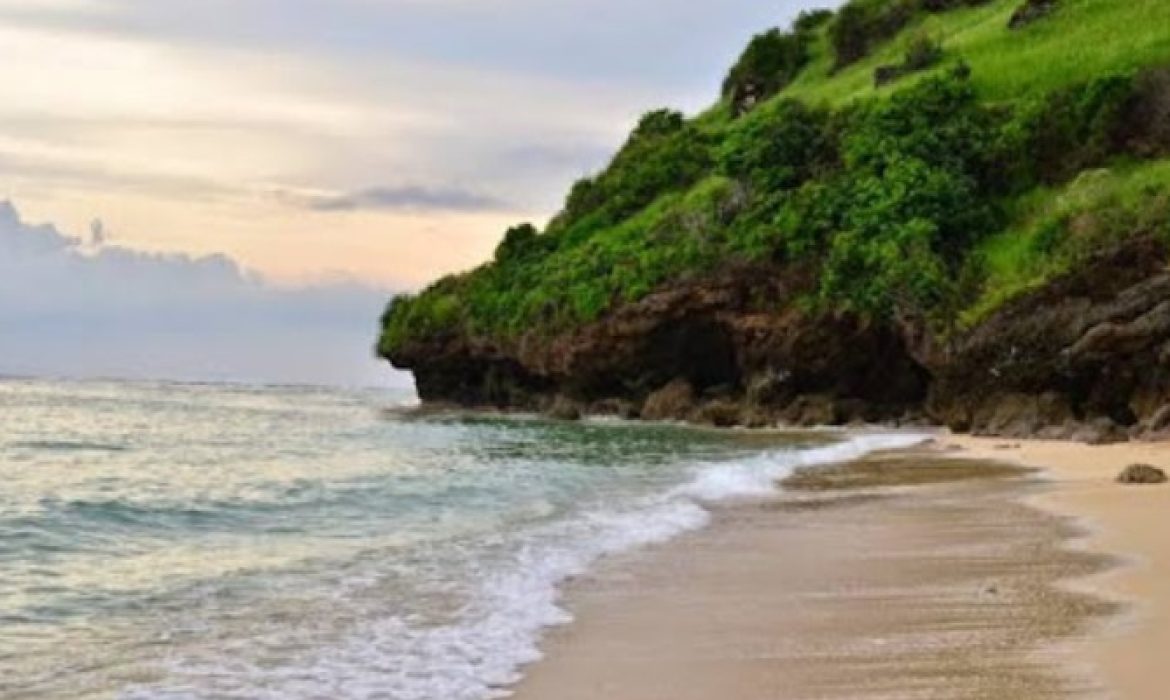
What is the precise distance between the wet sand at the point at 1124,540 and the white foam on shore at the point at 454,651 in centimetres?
357

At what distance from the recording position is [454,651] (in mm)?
9500

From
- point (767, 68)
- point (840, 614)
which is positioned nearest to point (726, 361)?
point (767, 68)

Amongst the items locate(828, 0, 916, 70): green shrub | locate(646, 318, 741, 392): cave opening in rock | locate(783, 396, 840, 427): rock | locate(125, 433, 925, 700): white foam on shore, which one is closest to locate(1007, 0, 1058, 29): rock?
locate(828, 0, 916, 70): green shrub

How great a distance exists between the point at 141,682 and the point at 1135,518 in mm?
11559

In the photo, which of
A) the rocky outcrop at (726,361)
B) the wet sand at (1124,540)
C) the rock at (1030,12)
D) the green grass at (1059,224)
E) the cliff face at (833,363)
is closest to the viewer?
the wet sand at (1124,540)

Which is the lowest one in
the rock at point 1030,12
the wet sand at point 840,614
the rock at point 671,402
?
the wet sand at point 840,614

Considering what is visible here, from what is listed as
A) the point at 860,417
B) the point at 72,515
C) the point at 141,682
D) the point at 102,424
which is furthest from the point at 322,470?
the point at 860,417

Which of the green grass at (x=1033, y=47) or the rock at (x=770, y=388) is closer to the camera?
the rock at (x=770, y=388)

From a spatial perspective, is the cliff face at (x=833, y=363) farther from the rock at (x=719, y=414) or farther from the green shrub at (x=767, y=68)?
the green shrub at (x=767, y=68)

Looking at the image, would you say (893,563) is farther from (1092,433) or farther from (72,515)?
(1092,433)

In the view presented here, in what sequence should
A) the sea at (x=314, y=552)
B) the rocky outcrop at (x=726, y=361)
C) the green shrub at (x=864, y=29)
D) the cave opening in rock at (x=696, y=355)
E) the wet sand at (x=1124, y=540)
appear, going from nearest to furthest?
1. the wet sand at (x=1124, y=540)
2. the sea at (x=314, y=552)
3. the rocky outcrop at (x=726, y=361)
4. the cave opening in rock at (x=696, y=355)
5. the green shrub at (x=864, y=29)

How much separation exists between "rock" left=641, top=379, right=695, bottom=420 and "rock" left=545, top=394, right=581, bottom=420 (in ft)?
11.5

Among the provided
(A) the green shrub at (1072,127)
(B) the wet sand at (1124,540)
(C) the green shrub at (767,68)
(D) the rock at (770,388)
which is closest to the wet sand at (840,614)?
(B) the wet sand at (1124,540)

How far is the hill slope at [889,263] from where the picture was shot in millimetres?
37906
